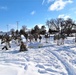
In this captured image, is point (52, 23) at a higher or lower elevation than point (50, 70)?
higher

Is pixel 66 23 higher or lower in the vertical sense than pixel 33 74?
higher

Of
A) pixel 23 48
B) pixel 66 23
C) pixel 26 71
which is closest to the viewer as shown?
pixel 26 71

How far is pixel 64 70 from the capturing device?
7.62 metres

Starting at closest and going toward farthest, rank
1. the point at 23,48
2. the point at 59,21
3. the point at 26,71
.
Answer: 1. the point at 26,71
2. the point at 23,48
3. the point at 59,21

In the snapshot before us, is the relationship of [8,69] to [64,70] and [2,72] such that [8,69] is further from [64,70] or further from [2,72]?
[64,70]

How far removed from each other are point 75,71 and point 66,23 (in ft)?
171

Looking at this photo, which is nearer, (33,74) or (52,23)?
(33,74)

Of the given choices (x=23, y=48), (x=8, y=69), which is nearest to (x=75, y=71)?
(x=8, y=69)

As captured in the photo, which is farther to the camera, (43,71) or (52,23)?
(52,23)

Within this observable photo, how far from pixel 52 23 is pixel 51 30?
314 centimetres

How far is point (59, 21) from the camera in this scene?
63375 mm

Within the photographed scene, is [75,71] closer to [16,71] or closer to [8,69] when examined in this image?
[16,71]

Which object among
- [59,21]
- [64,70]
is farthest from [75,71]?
[59,21]

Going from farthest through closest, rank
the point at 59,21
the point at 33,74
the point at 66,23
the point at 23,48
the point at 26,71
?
the point at 59,21
the point at 66,23
the point at 23,48
the point at 26,71
the point at 33,74
